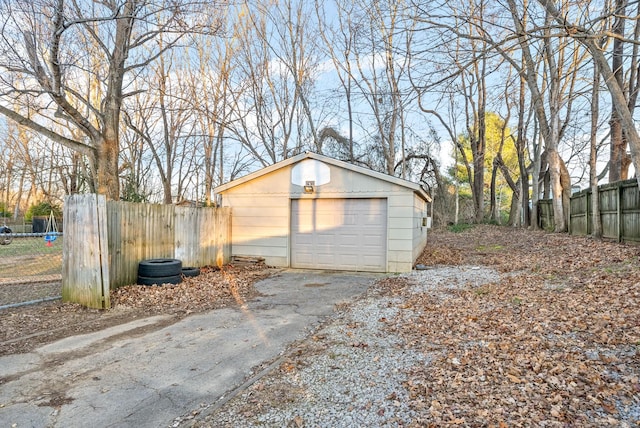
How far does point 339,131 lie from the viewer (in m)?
20.1

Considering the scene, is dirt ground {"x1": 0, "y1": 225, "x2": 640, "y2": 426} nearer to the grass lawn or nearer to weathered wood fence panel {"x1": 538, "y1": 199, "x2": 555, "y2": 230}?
the grass lawn

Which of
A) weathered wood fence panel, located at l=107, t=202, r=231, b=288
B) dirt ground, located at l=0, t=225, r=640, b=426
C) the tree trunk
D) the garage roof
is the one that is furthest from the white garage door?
the tree trunk

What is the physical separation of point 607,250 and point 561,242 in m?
2.68

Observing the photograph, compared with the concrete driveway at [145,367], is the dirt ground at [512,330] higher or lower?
higher

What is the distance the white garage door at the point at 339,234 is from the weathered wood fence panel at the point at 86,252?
4959 millimetres

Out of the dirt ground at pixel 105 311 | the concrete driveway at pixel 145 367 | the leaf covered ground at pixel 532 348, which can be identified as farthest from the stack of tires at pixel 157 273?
the leaf covered ground at pixel 532 348

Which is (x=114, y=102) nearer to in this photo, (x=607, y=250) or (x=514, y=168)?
(x=607, y=250)

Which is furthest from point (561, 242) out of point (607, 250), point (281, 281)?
point (281, 281)

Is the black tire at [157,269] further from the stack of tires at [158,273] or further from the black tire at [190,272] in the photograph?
the black tire at [190,272]

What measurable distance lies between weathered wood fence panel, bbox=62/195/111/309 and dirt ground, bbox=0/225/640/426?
0.25m

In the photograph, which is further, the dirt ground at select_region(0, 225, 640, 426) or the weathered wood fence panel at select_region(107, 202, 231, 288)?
the weathered wood fence panel at select_region(107, 202, 231, 288)

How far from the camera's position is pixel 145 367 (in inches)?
137

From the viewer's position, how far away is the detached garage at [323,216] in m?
8.81

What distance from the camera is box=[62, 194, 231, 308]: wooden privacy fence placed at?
542 centimetres
